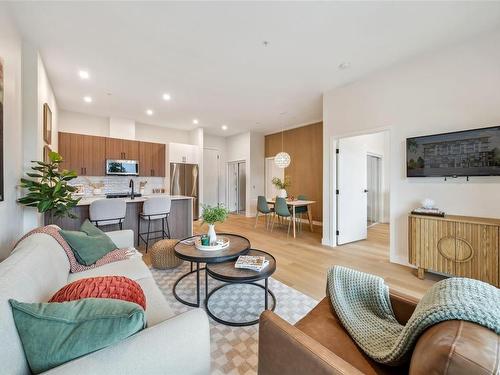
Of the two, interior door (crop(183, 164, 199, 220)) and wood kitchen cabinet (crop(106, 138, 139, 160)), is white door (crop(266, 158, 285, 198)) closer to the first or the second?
interior door (crop(183, 164, 199, 220))

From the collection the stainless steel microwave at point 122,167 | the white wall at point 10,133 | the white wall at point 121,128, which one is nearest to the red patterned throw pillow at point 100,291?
the white wall at point 10,133

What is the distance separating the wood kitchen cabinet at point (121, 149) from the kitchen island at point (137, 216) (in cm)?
151

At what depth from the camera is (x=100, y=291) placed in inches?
40.6

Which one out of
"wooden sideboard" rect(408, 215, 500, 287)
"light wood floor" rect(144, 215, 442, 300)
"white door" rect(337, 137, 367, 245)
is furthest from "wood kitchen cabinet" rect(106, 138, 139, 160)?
"wooden sideboard" rect(408, 215, 500, 287)

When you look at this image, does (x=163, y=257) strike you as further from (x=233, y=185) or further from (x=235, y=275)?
(x=233, y=185)

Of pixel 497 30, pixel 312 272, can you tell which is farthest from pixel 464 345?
pixel 497 30

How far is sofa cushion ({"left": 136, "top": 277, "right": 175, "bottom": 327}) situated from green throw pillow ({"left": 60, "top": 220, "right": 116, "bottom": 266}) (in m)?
0.63

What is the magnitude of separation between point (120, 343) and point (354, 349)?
100 cm

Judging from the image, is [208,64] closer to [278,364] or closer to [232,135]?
[278,364]

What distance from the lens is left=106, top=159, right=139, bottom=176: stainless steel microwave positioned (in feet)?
16.6

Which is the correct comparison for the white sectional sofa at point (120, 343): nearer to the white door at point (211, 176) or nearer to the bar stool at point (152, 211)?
the bar stool at point (152, 211)

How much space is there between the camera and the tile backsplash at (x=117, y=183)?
5.13m

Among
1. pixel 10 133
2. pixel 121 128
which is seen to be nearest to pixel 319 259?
pixel 10 133

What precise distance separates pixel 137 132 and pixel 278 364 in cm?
671
